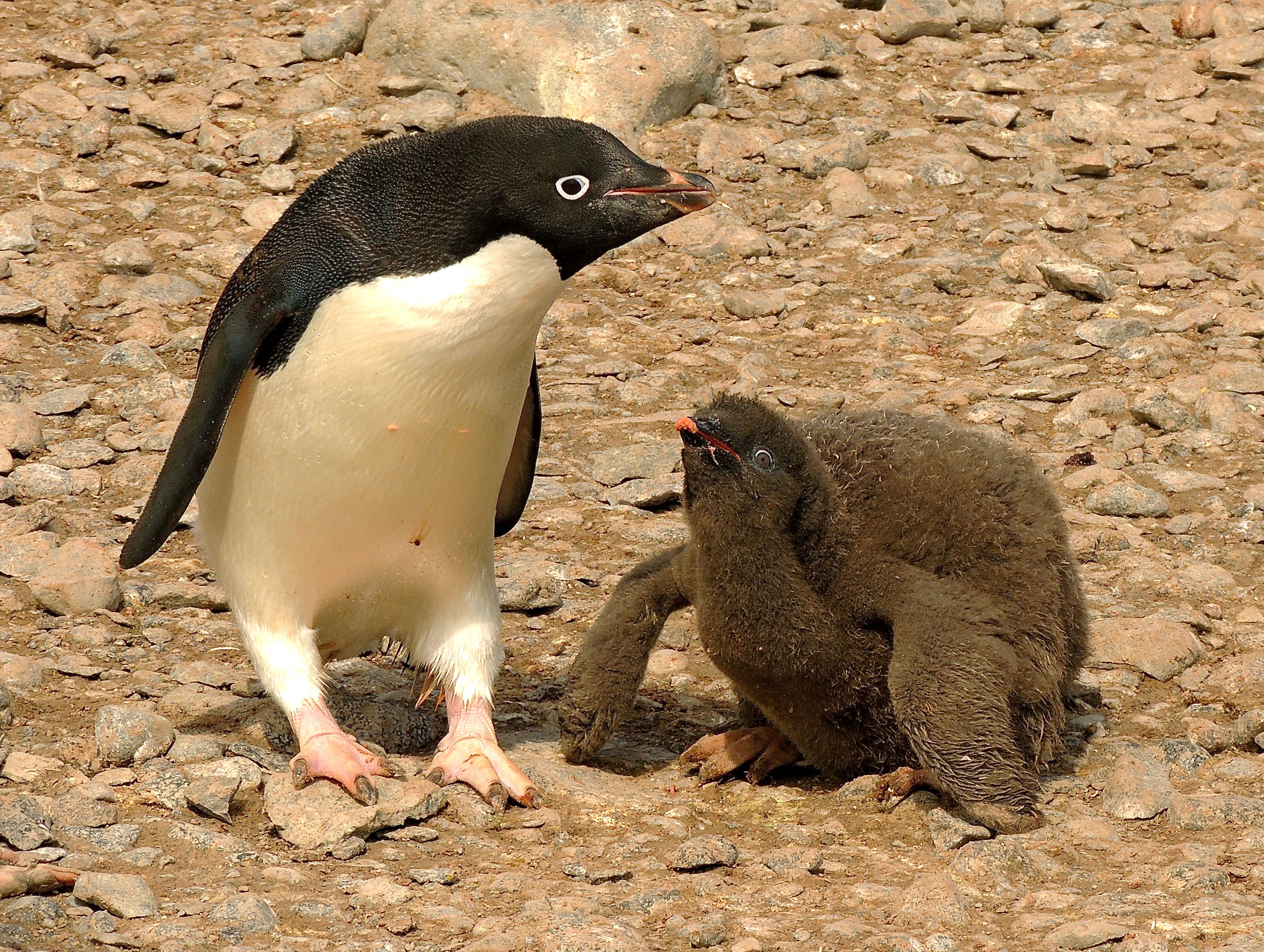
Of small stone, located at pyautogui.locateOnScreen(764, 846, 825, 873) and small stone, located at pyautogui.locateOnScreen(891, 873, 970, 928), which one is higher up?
small stone, located at pyautogui.locateOnScreen(891, 873, 970, 928)

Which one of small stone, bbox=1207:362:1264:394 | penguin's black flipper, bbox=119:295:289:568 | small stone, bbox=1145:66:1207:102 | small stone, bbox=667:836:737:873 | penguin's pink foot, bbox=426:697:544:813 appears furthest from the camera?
small stone, bbox=1145:66:1207:102

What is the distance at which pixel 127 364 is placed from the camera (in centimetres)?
701

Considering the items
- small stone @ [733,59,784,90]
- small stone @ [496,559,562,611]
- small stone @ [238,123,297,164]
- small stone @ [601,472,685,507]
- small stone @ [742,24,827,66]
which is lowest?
small stone @ [496,559,562,611]

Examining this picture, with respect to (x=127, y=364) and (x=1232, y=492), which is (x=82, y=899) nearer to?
(x=127, y=364)

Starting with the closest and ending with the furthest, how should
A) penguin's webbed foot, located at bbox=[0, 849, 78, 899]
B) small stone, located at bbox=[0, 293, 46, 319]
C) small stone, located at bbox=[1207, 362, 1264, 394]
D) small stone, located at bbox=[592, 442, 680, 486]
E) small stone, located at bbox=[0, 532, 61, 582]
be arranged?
penguin's webbed foot, located at bbox=[0, 849, 78, 899] < small stone, located at bbox=[0, 532, 61, 582] < small stone, located at bbox=[592, 442, 680, 486] < small stone, located at bbox=[1207, 362, 1264, 394] < small stone, located at bbox=[0, 293, 46, 319]

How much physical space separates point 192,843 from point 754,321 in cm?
449

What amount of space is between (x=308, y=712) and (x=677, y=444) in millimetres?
2465

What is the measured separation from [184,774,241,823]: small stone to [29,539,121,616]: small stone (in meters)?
1.34

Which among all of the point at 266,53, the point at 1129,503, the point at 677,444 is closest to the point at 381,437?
the point at 677,444

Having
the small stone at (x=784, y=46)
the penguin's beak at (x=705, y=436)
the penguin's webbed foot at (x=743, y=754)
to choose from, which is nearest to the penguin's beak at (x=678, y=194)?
the penguin's beak at (x=705, y=436)

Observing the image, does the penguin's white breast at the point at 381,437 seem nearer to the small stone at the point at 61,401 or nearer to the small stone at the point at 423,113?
the small stone at the point at 61,401

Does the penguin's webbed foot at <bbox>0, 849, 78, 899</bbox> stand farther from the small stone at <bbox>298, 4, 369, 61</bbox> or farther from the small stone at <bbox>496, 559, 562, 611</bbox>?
the small stone at <bbox>298, 4, 369, 61</bbox>

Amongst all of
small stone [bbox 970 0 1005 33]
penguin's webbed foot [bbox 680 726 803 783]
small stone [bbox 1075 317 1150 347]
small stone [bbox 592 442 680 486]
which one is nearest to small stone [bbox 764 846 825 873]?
penguin's webbed foot [bbox 680 726 803 783]

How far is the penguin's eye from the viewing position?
433 cm
